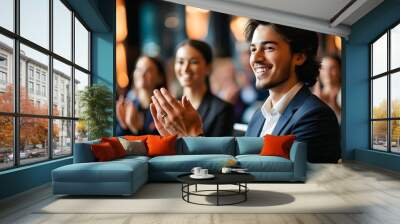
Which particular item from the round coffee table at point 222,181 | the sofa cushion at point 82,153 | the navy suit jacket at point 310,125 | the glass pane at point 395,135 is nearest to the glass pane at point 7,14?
the sofa cushion at point 82,153

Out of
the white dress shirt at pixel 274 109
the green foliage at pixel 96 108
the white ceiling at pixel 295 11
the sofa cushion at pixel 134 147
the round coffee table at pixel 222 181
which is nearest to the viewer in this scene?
the round coffee table at pixel 222 181

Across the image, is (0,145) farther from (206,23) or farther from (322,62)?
(322,62)

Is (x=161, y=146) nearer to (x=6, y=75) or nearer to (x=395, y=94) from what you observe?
(x=6, y=75)

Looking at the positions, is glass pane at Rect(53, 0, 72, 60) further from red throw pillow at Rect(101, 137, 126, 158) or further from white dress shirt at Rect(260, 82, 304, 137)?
white dress shirt at Rect(260, 82, 304, 137)

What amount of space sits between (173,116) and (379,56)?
16.3 ft

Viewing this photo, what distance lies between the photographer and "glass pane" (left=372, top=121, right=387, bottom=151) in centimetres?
843

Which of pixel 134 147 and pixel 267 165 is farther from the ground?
pixel 134 147

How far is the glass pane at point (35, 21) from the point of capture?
5.48m

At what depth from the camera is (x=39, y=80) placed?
5961 millimetres

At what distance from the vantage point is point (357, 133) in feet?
29.9

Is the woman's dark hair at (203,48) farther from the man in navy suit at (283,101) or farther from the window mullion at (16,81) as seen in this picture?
the window mullion at (16,81)

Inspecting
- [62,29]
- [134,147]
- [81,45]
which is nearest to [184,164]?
[134,147]

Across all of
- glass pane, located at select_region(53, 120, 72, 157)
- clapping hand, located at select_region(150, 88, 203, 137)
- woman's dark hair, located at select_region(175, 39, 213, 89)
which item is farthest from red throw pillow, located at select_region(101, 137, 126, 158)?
woman's dark hair, located at select_region(175, 39, 213, 89)

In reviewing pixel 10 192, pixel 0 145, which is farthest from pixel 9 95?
pixel 10 192
